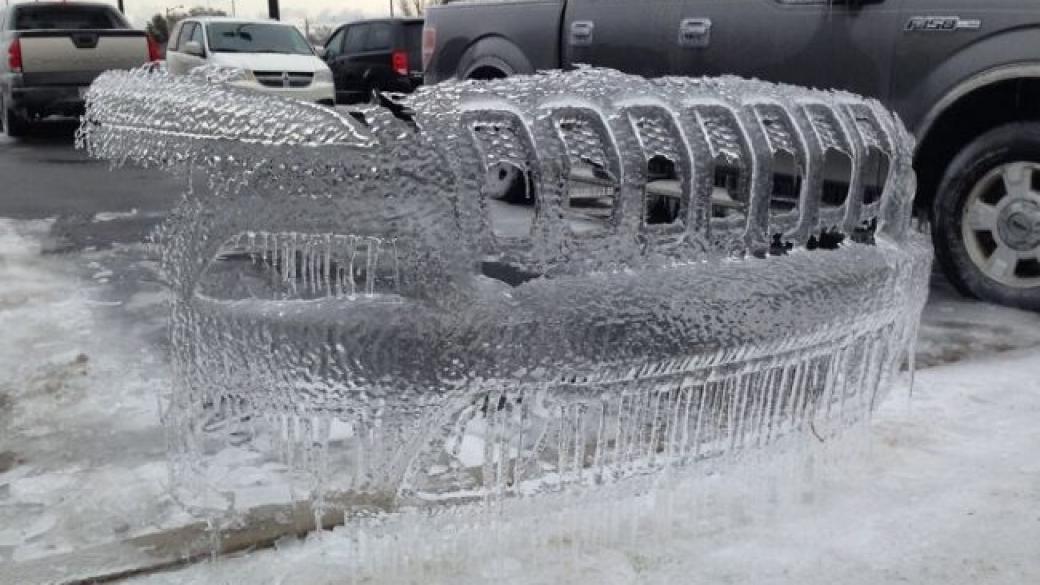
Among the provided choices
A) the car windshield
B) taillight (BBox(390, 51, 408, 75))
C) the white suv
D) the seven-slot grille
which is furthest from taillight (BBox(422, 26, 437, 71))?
taillight (BBox(390, 51, 408, 75))

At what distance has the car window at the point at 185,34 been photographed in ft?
49.0

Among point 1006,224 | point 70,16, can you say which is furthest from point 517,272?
point 70,16

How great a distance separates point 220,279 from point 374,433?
535mm

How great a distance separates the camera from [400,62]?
1608 centimetres

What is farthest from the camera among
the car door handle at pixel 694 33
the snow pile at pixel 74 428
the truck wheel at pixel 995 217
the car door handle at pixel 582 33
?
the car door handle at pixel 582 33

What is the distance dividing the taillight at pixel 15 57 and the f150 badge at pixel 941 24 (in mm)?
11063

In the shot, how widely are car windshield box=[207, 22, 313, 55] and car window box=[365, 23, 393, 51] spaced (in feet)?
5.46

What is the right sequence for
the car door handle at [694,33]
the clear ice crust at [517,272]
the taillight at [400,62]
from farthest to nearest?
1. the taillight at [400,62]
2. the car door handle at [694,33]
3. the clear ice crust at [517,272]

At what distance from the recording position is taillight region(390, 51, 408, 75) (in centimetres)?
1605

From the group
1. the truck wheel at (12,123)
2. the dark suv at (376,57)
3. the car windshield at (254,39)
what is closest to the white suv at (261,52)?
the car windshield at (254,39)

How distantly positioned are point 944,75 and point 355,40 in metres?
13.7

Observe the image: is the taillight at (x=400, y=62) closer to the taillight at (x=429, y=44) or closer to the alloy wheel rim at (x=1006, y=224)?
the taillight at (x=429, y=44)

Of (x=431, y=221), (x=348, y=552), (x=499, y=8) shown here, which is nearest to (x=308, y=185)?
(x=431, y=221)

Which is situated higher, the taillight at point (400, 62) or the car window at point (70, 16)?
the car window at point (70, 16)
